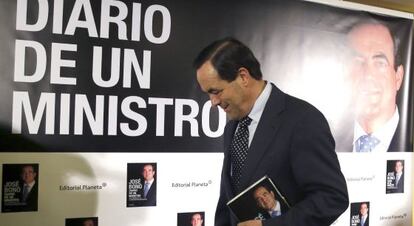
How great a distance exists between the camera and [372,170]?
260 centimetres

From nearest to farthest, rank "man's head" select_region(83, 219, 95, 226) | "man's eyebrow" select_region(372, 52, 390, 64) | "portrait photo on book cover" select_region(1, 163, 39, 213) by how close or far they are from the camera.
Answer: "portrait photo on book cover" select_region(1, 163, 39, 213) < "man's head" select_region(83, 219, 95, 226) < "man's eyebrow" select_region(372, 52, 390, 64)

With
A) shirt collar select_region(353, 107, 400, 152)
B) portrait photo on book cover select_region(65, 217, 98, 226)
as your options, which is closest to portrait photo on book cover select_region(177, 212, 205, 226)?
portrait photo on book cover select_region(65, 217, 98, 226)

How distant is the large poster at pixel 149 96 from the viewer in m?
1.81

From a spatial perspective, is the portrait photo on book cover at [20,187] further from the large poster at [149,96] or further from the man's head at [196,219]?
the man's head at [196,219]

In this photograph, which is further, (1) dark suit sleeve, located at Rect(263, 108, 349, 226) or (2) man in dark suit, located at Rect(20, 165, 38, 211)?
(1) dark suit sleeve, located at Rect(263, 108, 349, 226)

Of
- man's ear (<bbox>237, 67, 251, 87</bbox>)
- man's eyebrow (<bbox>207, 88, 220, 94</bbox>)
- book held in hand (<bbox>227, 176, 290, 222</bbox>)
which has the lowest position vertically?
book held in hand (<bbox>227, 176, 290, 222</bbox>)

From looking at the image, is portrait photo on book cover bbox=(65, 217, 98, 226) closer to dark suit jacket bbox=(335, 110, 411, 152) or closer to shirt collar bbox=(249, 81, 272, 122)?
shirt collar bbox=(249, 81, 272, 122)

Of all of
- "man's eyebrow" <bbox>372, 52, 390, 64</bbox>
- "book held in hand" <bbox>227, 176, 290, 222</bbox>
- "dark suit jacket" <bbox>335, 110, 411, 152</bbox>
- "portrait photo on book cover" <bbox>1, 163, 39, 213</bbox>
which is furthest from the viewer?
"man's eyebrow" <bbox>372, 52, 390, 64</bbox>

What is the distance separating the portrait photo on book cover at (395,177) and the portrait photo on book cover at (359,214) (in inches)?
8.1

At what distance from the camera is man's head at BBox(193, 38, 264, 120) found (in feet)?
6.97

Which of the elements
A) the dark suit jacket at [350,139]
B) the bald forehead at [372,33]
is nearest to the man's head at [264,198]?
the dark suit jacket at [350,139]

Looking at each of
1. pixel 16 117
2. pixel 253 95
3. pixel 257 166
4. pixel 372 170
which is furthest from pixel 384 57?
pixel 16 117

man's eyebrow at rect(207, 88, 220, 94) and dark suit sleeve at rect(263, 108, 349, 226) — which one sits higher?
man's eyebrow at rect(207, 88, 220, 94)

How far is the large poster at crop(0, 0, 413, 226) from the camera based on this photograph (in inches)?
71.4
